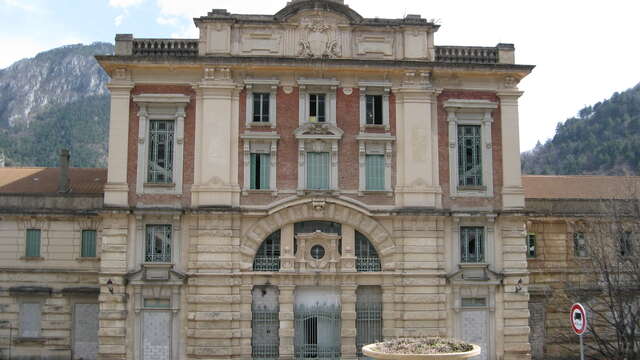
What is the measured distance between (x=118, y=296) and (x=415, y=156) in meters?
12.9

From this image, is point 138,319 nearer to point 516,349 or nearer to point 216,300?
point 216,300

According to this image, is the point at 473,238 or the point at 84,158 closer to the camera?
the point at 473,238

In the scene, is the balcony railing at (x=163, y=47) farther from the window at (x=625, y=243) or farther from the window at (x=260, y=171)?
the window at (x=625, y=243)

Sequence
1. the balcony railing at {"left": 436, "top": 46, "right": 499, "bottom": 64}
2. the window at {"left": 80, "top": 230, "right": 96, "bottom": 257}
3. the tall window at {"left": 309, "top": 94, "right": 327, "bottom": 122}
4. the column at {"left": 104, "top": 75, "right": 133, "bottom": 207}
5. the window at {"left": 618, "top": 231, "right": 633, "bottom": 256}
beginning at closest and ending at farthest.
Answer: the window at {"left": 618, "top": 231, "right": 633, "bottom": 256}
the column at {"left": 104, "top": 75, "right": 133, "bottom": 207}
the tall window at {"left": 309, "top": 94, "right": 327, "bottom": 122}
the balcony railing at {"left": 436, "top": 46, "right": 499, "bottom": 64}
the window at {"left": 80, "top": 230, "right": 96, "bottom": 257}

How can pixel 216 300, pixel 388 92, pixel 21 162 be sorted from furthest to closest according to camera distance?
pixel 21 162 < pixel 388 92 < pixel 216 300

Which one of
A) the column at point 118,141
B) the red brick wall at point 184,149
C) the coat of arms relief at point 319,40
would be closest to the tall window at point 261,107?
the coat of arms relief at point 319,40

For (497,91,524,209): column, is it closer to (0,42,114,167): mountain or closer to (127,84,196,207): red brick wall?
(127,84,196,207): red brick wall

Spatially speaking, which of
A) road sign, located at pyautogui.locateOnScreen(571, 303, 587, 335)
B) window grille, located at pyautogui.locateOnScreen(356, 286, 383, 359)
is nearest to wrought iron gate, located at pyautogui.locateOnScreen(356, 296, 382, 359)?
window grille, located at pyautogui.locateOnScreen(356, 286, 383, 359)

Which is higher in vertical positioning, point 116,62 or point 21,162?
point 21,162

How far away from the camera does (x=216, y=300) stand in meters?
26.9

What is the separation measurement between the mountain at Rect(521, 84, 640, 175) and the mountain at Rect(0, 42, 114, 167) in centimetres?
6740

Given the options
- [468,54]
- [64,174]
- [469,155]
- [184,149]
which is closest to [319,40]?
[468,54]

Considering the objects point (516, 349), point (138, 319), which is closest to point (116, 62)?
point (138, 319)

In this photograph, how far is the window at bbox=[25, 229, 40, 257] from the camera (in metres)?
30.9
